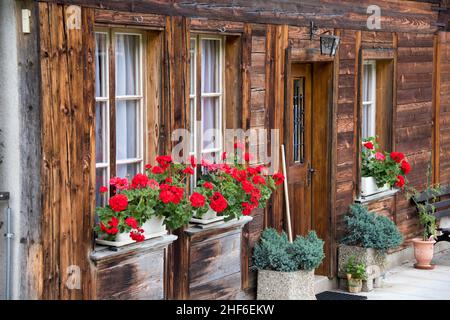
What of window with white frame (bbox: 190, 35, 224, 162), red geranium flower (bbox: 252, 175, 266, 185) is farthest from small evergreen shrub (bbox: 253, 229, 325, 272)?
window with white frame (bbox: 190, 35, 224, 162)

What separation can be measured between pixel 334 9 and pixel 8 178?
4.83 metres

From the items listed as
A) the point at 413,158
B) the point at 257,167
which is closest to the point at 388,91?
the point at 413,158

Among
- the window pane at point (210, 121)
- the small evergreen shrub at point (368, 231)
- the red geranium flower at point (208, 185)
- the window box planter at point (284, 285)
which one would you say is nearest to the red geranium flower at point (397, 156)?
the small evergreen shrub at point (368, 231)

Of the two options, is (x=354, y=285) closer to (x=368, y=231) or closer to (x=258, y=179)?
(x=368, y=231)

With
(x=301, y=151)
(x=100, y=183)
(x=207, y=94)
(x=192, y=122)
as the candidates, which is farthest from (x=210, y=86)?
(x=301, y=151)

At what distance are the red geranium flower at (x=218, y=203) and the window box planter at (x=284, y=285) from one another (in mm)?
1313

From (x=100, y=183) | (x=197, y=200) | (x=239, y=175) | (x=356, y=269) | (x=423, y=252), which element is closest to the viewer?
(x=100, y=183)

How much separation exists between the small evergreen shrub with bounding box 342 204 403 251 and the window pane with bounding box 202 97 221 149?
7.81 feet

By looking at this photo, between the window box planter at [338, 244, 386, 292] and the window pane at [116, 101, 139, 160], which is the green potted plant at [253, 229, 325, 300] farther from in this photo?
the window pane at [116, 101, 139, 160]

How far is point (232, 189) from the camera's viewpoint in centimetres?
822

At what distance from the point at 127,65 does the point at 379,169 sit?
4.38 m

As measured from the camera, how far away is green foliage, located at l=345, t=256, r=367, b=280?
1036 centimetres

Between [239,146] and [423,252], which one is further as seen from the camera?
[423,252]

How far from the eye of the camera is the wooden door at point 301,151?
33.3ft
